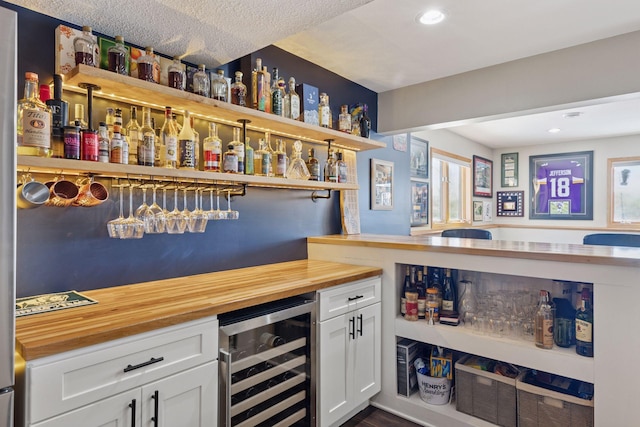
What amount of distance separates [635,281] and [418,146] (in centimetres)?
292

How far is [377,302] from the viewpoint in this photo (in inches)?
90.2

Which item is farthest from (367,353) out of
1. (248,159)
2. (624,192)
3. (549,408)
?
(624,192)

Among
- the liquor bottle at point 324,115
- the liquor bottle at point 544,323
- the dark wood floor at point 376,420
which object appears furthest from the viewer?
the liquor bottle at point 324,115

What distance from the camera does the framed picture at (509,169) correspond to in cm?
622

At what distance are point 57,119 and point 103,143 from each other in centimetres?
17

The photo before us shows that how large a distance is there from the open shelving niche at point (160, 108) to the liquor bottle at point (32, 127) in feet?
0.17

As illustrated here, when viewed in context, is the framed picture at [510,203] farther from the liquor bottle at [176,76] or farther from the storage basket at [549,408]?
the liquor bottle at [176,76]

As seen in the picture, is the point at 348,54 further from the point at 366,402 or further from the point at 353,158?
the point at 366,402

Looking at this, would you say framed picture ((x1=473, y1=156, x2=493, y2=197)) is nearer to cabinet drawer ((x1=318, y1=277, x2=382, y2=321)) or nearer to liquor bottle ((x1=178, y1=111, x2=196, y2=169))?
cabinet drawer ((x1=318, y1=277, x2=382, y2=321))

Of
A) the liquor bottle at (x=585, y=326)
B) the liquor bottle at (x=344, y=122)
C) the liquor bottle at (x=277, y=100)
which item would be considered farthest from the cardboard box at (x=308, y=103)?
the liquor bottle at (x=585, y=326)

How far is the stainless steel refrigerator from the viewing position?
88 cm

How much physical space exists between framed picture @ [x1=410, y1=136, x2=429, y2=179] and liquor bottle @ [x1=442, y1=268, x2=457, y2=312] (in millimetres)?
2019

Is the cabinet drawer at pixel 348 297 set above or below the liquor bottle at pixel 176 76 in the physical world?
below

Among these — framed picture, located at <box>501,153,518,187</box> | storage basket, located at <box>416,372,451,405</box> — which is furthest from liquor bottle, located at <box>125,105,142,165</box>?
framed picture, located at <box>501,153,518,187</box>
